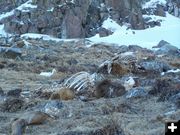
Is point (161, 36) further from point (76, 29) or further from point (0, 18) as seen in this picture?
point (0, 18)

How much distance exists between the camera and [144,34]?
52500mm

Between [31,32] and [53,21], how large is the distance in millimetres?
2640

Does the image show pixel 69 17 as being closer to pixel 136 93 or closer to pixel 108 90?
pixel 108 90

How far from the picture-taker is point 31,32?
163 feet

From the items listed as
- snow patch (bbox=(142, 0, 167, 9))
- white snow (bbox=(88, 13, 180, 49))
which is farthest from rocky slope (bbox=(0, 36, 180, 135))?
snow patch (bbox=(142, 0, 167, 9))

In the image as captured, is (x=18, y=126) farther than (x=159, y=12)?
No

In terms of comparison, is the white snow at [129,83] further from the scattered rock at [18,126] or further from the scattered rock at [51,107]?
the scattered rock at [18,126]

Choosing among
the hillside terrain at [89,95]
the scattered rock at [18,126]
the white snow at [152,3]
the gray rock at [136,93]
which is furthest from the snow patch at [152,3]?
the scattered rock at [18,126]

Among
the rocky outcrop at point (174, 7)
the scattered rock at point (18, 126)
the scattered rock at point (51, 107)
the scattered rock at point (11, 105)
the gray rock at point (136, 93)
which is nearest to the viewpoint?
the scattered rock at point (18, 126)

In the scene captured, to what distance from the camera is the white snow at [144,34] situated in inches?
1884

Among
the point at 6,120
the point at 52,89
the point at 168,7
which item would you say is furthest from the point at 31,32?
the point at 6,120

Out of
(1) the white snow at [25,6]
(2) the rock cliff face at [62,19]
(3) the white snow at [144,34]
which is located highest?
(1) the white snow at [25,6]

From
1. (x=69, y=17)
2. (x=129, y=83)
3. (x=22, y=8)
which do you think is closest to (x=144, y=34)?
(x=69, y=17)

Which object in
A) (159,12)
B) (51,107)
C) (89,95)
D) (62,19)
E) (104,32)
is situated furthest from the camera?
(159,12)
